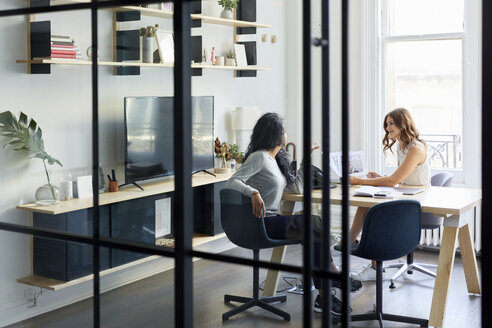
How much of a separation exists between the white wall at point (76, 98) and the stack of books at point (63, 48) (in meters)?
0.03

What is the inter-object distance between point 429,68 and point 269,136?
3.81 m

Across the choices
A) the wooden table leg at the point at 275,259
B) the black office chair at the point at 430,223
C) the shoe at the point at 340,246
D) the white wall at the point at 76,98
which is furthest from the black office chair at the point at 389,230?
the wooden table leg at the point at 275,259

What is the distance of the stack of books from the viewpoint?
6.96ft

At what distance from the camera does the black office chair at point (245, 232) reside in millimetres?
1916

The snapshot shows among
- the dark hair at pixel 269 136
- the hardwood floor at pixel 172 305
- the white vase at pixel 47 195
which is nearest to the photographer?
the hardwood floor at pixel 172 305

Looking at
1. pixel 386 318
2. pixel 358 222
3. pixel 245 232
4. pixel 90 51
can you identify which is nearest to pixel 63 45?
pixel 90 51

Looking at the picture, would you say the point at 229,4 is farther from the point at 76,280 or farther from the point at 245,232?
the point at 76,280

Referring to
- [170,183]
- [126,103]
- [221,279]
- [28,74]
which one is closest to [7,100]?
[28,74]

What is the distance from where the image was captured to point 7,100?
2.45 meters

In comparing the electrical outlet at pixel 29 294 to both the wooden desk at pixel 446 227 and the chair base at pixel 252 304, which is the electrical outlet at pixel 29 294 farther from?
the wooden desk at pixel 446 227

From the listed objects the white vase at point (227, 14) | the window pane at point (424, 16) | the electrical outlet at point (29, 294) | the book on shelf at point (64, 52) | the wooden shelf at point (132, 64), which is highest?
the window pane at point (424, 16)

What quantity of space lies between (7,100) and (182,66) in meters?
0.95

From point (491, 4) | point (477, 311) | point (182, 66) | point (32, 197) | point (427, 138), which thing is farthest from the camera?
point (427, 138)

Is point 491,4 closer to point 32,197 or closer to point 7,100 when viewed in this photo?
point 32,197
